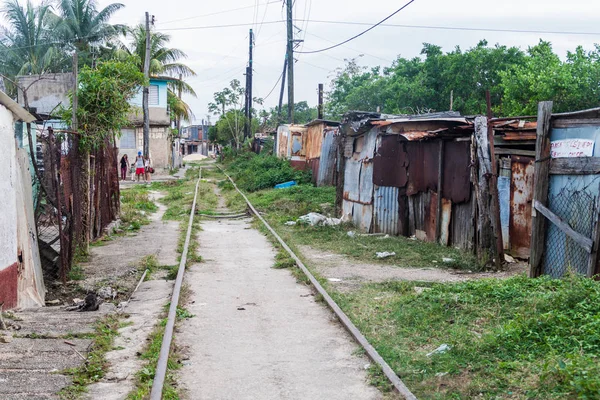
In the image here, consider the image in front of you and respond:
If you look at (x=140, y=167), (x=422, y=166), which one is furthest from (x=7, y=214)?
(x=140, y=167)

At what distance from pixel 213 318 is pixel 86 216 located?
6243mm

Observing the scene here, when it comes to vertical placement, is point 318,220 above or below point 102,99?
below

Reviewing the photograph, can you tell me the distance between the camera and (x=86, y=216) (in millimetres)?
13398

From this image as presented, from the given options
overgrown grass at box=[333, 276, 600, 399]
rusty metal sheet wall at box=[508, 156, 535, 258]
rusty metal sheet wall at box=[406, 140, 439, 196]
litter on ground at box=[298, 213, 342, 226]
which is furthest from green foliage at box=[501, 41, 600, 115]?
overgrown grass at box=[333, 276, 600, 399]

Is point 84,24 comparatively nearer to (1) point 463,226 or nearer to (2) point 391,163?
(2) point 391,163

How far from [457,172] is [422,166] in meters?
1.63

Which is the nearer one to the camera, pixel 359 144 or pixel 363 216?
pixel 363 216

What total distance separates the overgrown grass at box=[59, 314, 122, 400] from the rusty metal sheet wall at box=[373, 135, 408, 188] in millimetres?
8510

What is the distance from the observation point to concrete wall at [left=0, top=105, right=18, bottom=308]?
7.95 metres

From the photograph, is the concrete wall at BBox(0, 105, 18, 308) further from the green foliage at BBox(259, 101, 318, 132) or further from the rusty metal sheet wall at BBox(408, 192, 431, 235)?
the green foliage at BBox(259, 101, 318, 132)

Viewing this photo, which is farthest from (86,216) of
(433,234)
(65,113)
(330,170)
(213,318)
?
(330,170)

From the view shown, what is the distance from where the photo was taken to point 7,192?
8.25m

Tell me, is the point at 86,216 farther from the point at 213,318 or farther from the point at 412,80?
the point at 412,80

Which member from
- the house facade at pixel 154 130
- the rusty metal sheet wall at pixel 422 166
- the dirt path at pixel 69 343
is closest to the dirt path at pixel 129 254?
the dirt path at pixel 69 343
